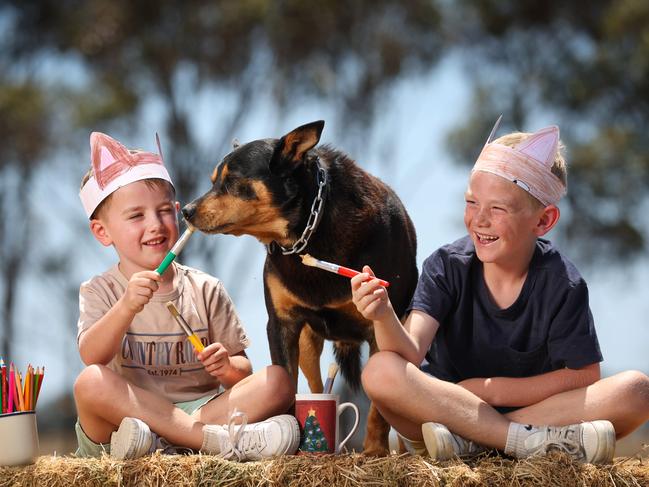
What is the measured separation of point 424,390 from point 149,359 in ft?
3.98

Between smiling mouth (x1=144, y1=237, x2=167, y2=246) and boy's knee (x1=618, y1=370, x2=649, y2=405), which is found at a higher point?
smiling mouth (x1=144, y1=237, x2=167, y2=246)

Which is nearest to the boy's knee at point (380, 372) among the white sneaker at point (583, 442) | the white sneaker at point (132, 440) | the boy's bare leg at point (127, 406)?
the white sneaker at point (583, 442)

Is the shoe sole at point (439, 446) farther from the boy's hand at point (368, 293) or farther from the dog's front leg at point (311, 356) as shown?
the dog's front leg at point (311, 356)

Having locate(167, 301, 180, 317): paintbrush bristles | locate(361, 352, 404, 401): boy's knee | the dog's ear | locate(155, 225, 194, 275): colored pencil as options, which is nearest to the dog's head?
the dog's ear

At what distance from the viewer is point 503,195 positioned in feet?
11.2

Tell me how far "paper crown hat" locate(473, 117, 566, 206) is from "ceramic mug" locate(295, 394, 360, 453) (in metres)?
1.05

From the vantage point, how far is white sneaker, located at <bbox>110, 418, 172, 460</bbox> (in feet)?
10.2

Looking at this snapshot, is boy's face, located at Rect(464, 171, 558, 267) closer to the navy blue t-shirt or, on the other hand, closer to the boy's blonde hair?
the navy blue t-shirt

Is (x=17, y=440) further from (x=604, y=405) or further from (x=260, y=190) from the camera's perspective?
(x=604, y=405)

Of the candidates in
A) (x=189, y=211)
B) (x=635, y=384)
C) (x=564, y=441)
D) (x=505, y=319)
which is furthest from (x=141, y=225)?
(x=635, y=384)

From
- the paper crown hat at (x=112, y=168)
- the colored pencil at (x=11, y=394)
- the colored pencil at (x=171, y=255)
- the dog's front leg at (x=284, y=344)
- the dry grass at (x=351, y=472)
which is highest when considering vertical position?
the paper crown hat at (x=112, y=168)

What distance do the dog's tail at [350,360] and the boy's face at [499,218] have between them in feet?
4.22

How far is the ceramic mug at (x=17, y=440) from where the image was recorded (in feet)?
10.6

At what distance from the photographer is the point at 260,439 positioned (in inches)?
124
